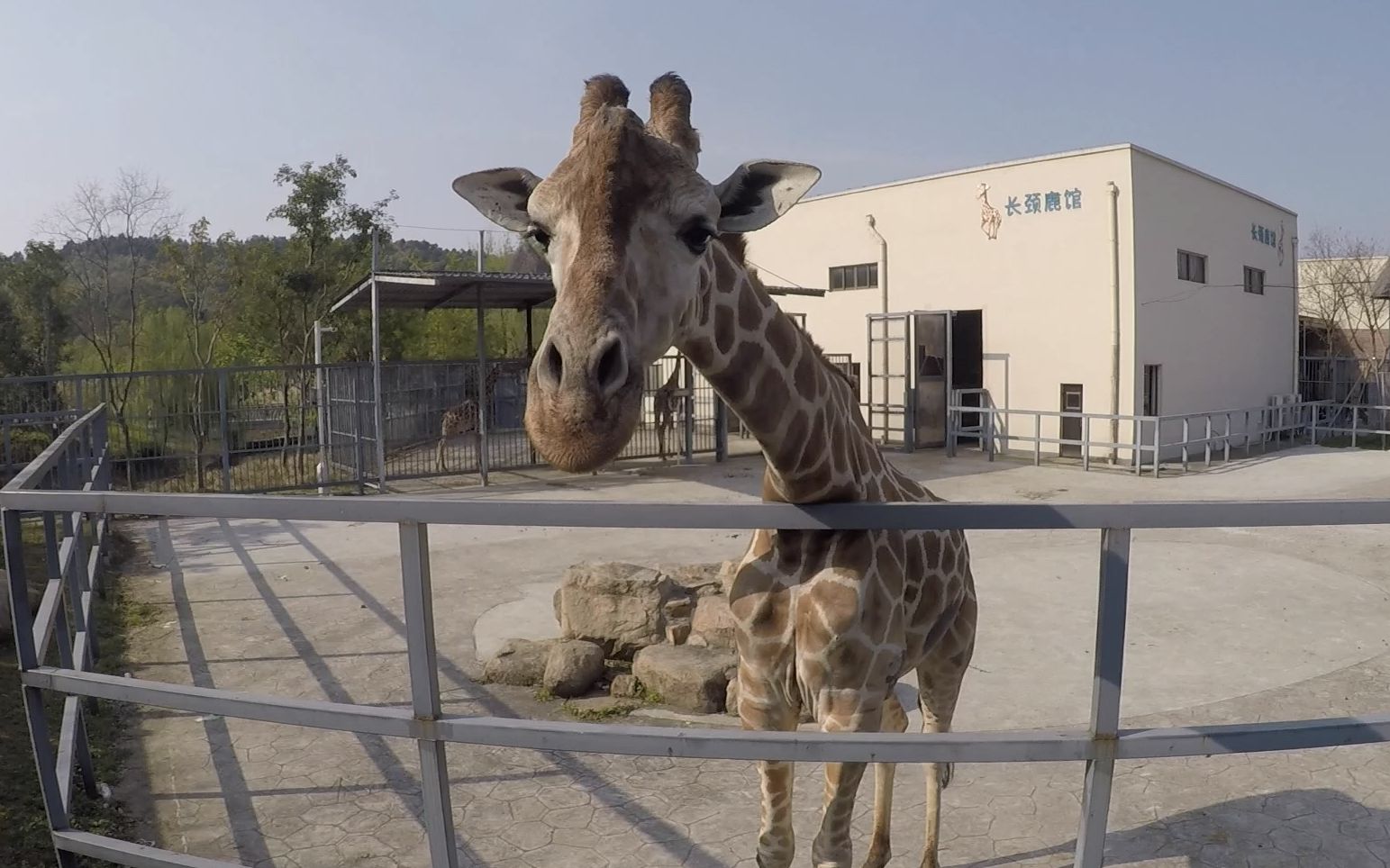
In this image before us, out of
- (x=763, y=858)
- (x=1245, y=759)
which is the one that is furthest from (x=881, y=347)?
(x=763, y=858)

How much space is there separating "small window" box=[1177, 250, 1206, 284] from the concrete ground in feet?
28.1

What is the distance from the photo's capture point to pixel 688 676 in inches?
189

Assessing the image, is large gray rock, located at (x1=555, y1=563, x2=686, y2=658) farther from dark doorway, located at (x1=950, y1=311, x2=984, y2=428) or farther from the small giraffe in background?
dark doorway, located at (x1=950, y1=311, x2=984, y2=428)

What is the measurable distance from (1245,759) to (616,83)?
418cm

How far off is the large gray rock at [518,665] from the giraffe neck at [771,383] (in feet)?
10.5

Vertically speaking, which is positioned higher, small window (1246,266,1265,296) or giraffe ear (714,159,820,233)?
small window (1246,266,1265,296)

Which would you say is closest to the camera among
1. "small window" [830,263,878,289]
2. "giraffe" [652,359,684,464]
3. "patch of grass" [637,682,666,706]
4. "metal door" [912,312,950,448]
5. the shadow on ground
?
the shadow on ground

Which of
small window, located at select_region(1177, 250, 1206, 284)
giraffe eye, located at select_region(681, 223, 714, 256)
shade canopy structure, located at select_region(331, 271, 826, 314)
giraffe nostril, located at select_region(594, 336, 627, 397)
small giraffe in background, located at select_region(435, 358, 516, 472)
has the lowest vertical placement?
small giraffe in background, located at select_region(435, 358, 516, 472)

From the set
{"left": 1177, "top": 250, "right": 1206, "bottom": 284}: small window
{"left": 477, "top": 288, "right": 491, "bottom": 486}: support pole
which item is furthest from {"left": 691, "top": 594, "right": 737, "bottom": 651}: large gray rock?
{"left": 1177, "top": 250, "right": 1206, "bottom": 284}: small window

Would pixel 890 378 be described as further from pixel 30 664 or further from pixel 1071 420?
pixel 30 664

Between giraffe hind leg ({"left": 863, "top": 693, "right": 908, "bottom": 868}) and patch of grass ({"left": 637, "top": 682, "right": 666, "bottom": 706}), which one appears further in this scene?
patch of grass ({"left": 637, "top": 682, "right": 666, "bottom": 706})

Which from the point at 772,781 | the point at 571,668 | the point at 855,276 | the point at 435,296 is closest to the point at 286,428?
the point at 435,296

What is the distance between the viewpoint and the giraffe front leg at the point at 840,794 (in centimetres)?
224

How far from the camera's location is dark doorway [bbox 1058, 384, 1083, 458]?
1606cm
